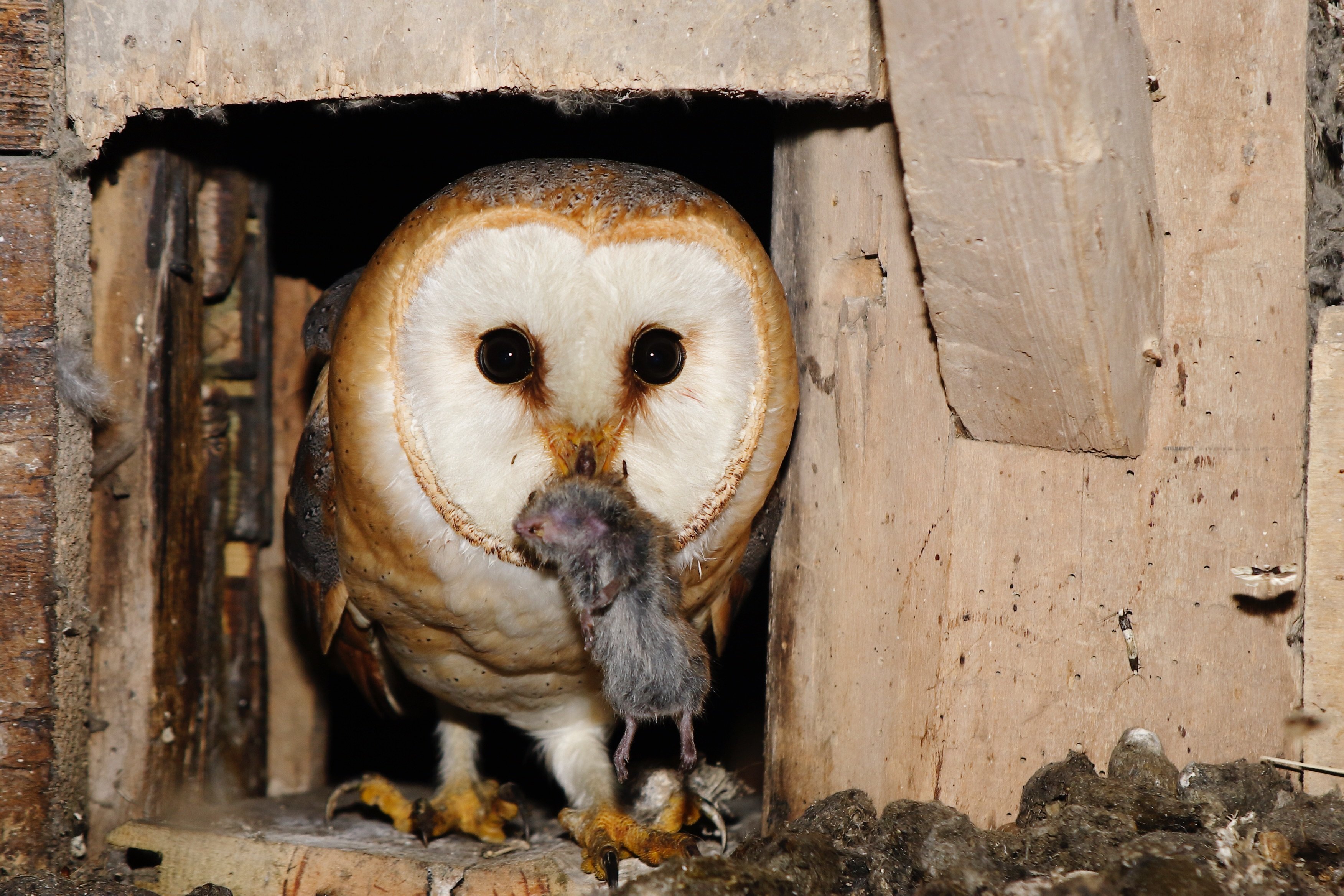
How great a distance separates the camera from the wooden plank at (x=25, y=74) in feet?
5.39

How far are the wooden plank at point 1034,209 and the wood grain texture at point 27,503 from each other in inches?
55.5

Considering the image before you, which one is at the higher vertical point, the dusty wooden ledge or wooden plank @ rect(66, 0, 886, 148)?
wooden plank @ rect(66, 0, 886, 148)

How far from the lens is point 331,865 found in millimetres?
1837

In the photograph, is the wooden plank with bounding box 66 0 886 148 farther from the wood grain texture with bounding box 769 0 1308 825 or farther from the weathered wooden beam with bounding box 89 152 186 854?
the wood grain texture with bounding box 769 0 1308 825

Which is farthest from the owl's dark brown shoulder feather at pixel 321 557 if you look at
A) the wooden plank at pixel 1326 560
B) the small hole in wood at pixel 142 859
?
the wooden plank at pixel 1326 560

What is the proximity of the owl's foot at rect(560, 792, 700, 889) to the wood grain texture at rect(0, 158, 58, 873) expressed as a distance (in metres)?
0.93

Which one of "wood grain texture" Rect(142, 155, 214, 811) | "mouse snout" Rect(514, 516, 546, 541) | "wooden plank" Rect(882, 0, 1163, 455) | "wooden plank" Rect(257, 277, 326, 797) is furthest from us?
"wooden plank" Rect(257, 277, 326, 797)

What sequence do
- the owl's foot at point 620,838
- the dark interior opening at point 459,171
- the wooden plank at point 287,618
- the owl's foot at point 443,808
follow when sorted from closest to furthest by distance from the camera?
the owl's foot at point 620,838 → the owl's foot at point 443,808 → the dark interior opening at point 459,171 → the wooden plank at point 287,618

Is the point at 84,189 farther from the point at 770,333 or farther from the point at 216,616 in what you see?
the point at 770,333

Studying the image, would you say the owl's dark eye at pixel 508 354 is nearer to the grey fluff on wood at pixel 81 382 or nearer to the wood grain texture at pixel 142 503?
the grey fluff on wood at pixel 81 382

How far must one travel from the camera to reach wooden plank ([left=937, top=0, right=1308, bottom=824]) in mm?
1511

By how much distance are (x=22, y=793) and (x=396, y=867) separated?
0.64 metres

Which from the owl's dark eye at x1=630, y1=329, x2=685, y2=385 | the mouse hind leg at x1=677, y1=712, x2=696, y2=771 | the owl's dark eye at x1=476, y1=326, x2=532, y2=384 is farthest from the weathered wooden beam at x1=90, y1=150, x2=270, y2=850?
the mouse hind leg at x1=677, y1=712, x2=696, y2=771

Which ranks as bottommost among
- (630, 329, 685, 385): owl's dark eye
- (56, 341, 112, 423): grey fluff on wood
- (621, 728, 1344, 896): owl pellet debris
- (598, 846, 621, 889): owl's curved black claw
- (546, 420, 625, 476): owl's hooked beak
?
(598, 846, 621, 889): owl's curved black claw
